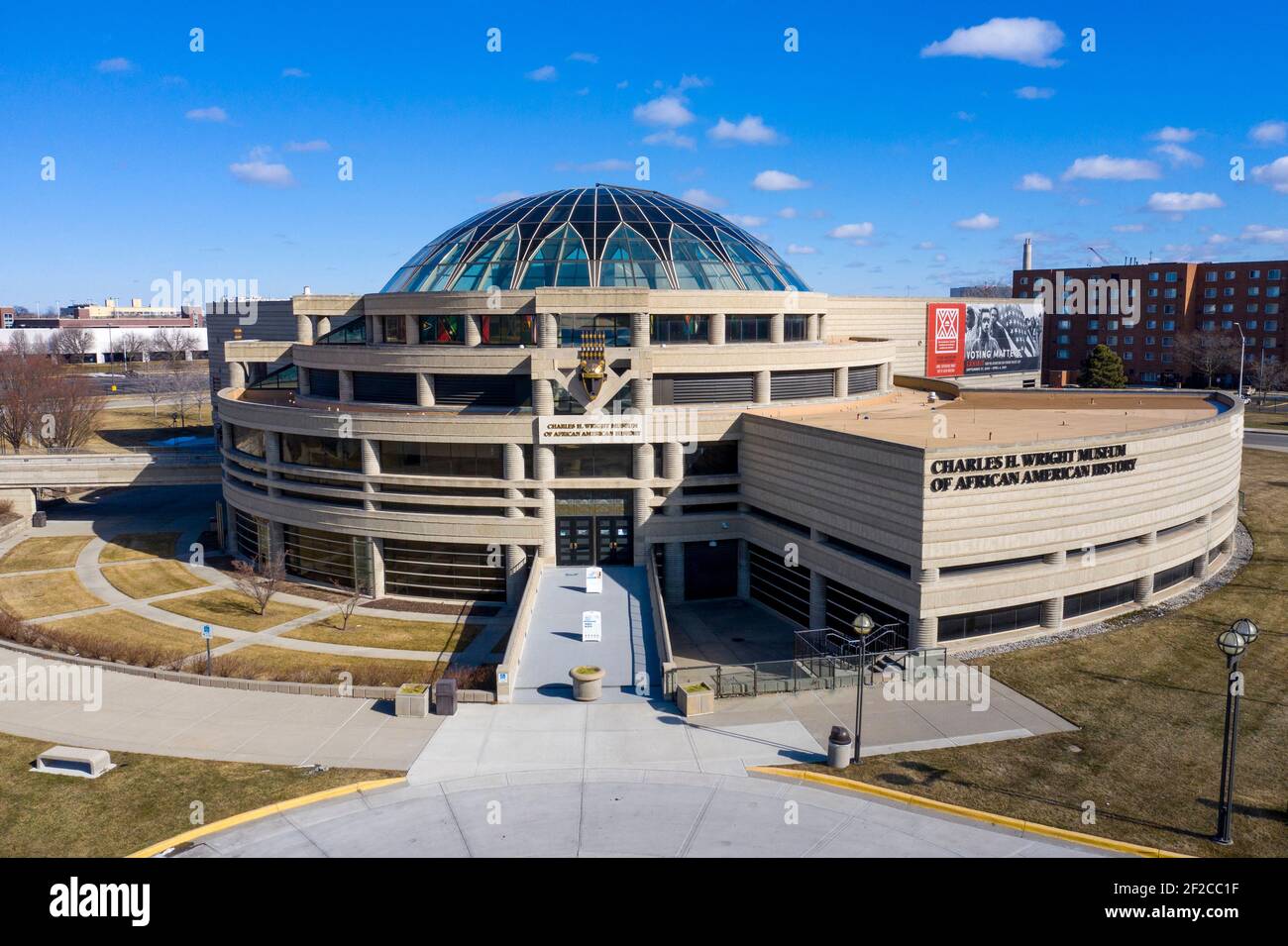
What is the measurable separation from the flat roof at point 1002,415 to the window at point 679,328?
18.6 ft

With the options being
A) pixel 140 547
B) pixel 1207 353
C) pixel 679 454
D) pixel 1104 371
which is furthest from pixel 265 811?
pixel 1207 353

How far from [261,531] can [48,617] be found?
34.3ft

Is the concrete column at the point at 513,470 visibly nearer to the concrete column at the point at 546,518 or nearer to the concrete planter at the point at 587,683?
the concrete column at the point at 546,518

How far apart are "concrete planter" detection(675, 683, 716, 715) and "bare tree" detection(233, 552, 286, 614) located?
22.2 metres

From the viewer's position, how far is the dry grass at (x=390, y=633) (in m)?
37.4

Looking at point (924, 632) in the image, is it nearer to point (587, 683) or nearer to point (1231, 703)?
point (1231, 703)

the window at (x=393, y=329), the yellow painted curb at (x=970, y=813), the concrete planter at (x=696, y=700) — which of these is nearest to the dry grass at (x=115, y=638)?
the window at (x=393, y=329)

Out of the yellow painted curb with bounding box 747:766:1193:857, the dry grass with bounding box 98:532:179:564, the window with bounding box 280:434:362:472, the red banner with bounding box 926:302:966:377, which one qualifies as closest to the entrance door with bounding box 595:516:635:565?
the window with bounding box 280:434:362:472

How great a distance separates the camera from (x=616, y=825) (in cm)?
2123

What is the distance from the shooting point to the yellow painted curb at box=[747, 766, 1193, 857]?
65.7ft

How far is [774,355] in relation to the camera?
145ft

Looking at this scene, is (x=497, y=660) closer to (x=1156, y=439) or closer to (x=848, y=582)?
(x=848, y=582)

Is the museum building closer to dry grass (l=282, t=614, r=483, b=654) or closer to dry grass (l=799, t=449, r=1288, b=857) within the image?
dry grass (l=799, t=449, r=1288, b=857)

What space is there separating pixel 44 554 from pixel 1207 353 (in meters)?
123
